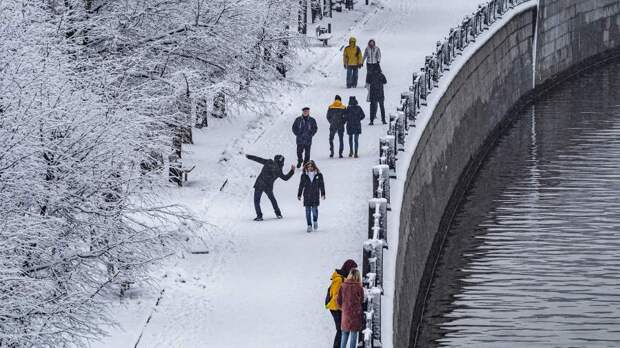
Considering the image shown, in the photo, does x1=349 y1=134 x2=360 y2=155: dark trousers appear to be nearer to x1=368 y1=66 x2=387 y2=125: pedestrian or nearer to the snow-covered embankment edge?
the snow-covered embankment edge

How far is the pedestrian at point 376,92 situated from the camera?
112 ft

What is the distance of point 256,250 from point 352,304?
6912 millimetres

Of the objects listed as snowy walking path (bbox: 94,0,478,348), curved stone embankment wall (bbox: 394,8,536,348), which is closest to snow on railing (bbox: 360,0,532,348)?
curved stone embankment wall (bbox: 394,8,536,348)

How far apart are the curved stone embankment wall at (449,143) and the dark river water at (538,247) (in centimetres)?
67

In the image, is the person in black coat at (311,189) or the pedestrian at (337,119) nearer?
the person in black coat at (311,189)

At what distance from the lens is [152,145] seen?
2362cm

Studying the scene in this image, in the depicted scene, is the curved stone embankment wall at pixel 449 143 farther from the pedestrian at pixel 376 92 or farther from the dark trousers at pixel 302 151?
the dark trousers at pixel 302 151

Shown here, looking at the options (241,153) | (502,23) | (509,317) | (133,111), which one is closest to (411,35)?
(502,23)

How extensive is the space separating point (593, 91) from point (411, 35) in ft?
33.6

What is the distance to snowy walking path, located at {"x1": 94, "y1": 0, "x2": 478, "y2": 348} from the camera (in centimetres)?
2092

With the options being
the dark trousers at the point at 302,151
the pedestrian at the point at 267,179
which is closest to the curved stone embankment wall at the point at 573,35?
the dark trousers at the point at 302,151

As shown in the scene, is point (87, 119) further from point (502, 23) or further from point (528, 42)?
point (528, 42)

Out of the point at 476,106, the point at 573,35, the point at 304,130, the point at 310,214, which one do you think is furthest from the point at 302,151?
the point at 573,35

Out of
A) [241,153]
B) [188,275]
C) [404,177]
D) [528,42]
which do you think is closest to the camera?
[188,275]
